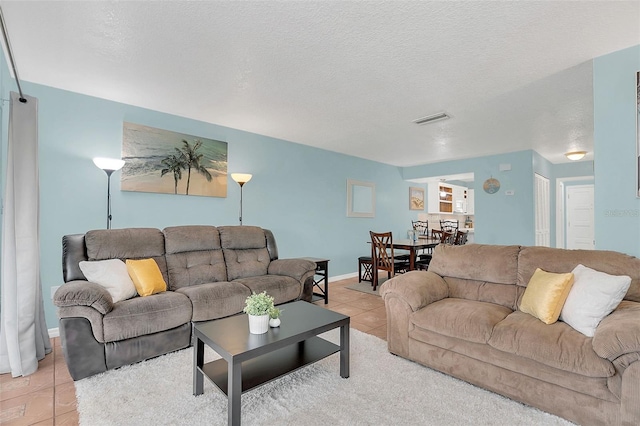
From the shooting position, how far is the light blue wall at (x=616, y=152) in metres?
2.33

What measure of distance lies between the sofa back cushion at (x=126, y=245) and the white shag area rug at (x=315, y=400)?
3.31 feet

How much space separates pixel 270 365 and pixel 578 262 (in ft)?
7.56

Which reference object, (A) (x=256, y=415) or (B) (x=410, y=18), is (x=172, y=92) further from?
(A) (x=256, y=415)

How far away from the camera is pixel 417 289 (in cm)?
246

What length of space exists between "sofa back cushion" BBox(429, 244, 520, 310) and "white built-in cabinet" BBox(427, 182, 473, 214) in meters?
5.71

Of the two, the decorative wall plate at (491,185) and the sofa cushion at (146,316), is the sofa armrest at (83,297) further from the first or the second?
the decorative wall plate at (491,185)

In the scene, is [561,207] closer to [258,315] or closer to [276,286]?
[276,286]

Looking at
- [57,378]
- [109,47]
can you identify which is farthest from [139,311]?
[109,47]

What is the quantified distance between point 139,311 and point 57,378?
0.68 m

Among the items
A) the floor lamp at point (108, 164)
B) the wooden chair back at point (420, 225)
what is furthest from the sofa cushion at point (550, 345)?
the wooden chair back at point (420, 225)

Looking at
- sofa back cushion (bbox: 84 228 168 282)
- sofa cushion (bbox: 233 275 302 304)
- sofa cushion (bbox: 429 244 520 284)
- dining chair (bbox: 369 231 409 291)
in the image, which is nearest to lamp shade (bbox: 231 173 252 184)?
sofa back cushion (bbox: 84 228 168 282)

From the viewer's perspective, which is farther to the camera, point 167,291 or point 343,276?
point 343,276

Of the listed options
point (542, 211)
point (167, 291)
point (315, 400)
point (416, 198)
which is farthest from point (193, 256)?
point (542, 211)

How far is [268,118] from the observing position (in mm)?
3900
